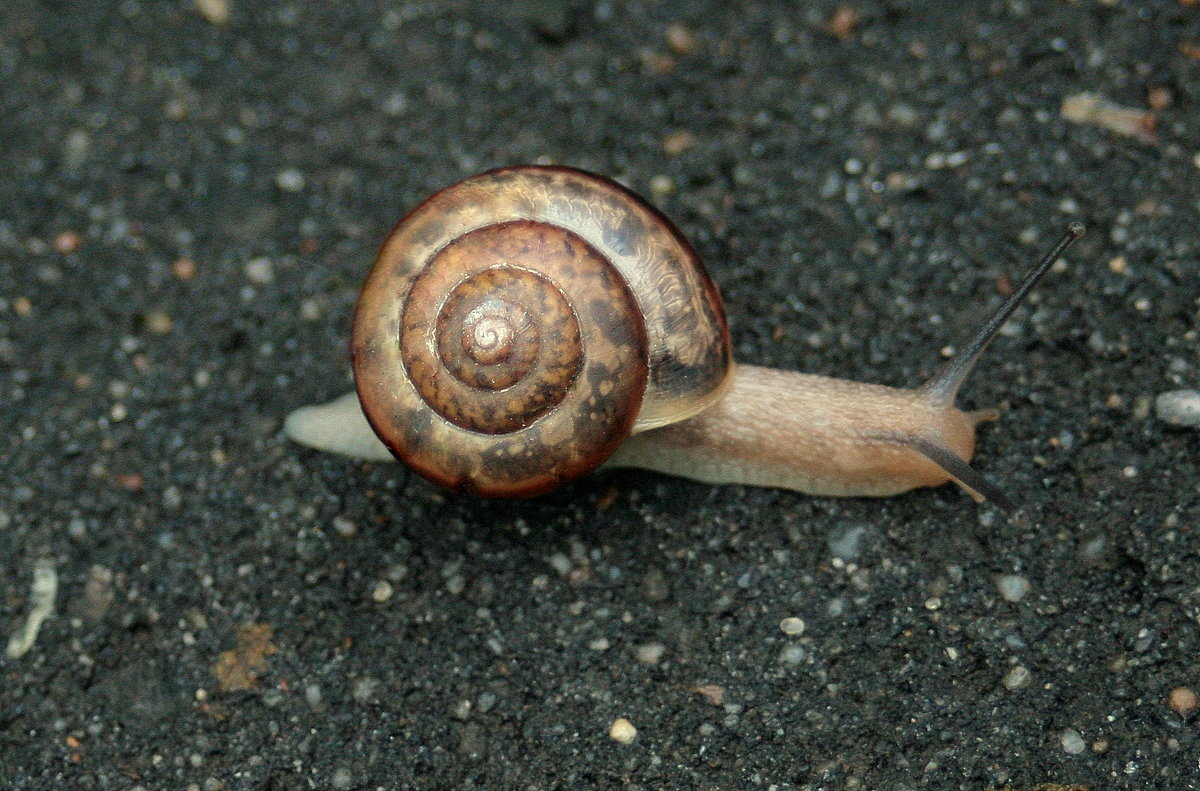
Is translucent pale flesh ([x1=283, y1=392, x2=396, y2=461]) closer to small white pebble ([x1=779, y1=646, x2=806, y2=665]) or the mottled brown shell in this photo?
the mottled brown shell

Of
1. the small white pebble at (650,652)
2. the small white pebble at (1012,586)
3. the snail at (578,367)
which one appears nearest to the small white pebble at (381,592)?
the snail at (578,367)

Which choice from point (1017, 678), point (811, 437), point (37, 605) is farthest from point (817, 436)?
point (37, 605)

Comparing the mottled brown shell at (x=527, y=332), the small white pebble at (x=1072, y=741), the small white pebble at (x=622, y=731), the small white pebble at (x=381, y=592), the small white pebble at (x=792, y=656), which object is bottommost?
the small white pebble at (x=622, y=731)

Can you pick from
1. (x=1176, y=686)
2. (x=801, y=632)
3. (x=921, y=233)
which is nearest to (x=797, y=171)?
(x=921, y=233)

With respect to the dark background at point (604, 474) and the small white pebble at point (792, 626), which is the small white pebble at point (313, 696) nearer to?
the dark background at point (604, 474)

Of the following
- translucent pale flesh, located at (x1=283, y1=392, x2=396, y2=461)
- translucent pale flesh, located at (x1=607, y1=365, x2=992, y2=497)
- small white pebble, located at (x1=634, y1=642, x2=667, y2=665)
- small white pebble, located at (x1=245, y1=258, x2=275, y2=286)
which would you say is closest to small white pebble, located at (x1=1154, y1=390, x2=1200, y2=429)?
translucent pale flesh, located at (x1=607, y1=365, x2=992, y2=497)

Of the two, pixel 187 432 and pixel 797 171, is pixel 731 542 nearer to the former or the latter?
pixel 797 171

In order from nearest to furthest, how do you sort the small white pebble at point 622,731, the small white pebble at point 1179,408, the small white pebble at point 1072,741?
the small white pebble at point 1072,741
the small white pebble at point 622,731
the small white pebble at point 1179,408
